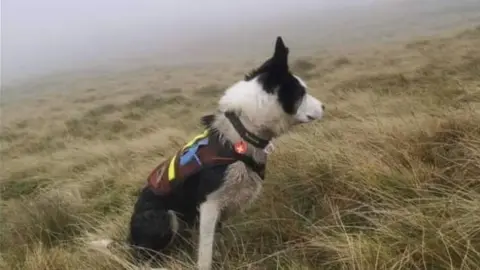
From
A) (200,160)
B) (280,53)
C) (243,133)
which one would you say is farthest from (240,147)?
(280,53)

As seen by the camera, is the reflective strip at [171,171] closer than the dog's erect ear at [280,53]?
No

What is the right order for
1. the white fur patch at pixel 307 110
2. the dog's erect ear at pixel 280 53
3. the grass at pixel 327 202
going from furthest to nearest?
the white fur patch at pixel 307 110
the dog's erect ear at pixel 280 53
the grass at pixel 327 202

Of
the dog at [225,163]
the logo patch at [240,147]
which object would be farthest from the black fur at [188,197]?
the logo patch at [240,147]

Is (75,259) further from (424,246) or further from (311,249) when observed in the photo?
(424,246)

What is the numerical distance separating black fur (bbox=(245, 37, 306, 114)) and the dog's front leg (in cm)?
83

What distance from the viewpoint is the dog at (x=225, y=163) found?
144 inches

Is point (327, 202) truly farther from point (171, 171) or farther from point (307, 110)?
point (171, 171)

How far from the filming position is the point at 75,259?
150 inches

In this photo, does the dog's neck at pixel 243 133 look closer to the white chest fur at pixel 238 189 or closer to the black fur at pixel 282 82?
the white chest fur at pixel 238 189

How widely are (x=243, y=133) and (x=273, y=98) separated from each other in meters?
0.31

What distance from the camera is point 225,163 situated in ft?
11.9

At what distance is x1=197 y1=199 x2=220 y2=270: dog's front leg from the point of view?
3.65 metres

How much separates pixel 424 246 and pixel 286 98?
143cm

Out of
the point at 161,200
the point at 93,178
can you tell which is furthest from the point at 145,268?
the point at 93,178
